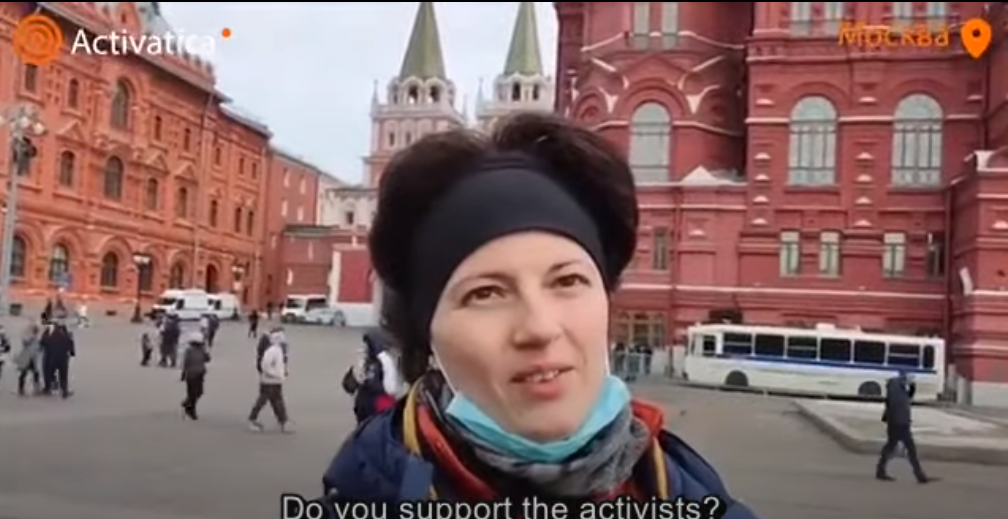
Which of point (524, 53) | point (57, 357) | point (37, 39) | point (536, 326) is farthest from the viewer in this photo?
point (524, 53)

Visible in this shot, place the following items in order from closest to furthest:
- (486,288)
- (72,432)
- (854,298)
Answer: (486,288)
(72,432)
(854,298)

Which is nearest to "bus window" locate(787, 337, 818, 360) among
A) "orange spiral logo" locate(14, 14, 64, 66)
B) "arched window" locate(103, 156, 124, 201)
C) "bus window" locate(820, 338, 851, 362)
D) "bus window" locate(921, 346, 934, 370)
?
"bus window" locate(820, 338, 851, 362)

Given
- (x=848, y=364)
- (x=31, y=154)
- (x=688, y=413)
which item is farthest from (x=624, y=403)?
(x=848, y=364)

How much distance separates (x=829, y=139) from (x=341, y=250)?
16.2 metres

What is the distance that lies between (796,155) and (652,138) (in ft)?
9.85

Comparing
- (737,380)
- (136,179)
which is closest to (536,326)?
(136,179)

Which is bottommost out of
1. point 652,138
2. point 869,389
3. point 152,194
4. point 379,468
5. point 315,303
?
point 869,389

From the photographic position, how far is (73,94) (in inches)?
314

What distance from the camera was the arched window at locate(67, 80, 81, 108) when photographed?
26.0 ft

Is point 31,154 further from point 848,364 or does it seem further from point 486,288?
point 848,364

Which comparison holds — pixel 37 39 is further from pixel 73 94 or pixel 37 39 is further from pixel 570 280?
pixel 570 280

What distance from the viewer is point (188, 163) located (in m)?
8.36

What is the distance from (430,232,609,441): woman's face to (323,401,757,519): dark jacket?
0.31 ft
